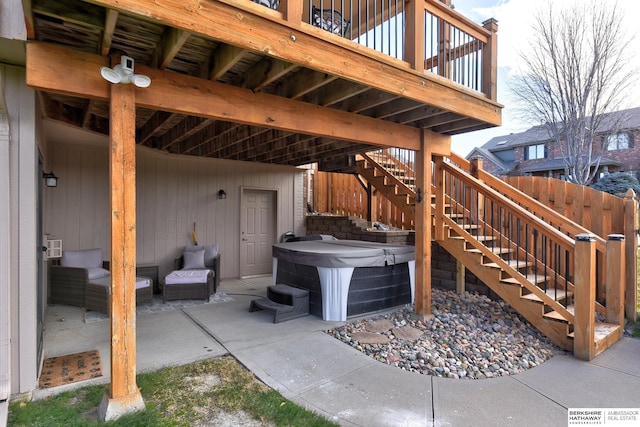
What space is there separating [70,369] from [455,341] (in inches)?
144

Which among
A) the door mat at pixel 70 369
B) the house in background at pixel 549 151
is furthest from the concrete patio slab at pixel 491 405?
the house in background at pixel 549 151

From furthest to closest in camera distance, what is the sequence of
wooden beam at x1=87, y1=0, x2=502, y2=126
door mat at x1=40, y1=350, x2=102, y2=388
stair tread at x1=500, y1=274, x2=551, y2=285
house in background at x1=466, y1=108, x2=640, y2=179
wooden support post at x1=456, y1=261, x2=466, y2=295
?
house in background at x1=466, y1=108, x2=640, y2=179, wooden support post at x1=456, y1=261, x2=466, y2=295, stair tread at x1=500, y1=274, x2=551, y2=285, door mat at x1=40, y1=350, x2=102, y2=388, wooden beam at x1=87, y1=0, x2=502, y2=126

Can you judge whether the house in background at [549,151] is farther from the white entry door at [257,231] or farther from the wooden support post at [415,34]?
the wooden support post at [415,34]

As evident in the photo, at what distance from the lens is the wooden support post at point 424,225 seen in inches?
171

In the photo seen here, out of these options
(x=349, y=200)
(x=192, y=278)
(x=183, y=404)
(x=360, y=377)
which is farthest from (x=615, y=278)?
(x=192, y=278)

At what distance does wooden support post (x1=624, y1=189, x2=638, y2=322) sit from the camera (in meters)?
4.25

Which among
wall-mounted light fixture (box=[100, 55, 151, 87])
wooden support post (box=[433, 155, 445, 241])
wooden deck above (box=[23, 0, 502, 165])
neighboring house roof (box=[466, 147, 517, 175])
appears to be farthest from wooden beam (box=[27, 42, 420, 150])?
neighboring house roof (box=[466, 147, 517, 175])

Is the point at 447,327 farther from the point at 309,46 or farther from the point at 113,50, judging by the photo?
the point at 113,50

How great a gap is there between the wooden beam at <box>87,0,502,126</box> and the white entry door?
15.4 ft

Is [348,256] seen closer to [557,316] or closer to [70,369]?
[557,316]

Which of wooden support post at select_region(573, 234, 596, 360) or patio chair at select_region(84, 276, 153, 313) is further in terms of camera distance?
patio chair at select_region(84, 276, 153, 313)

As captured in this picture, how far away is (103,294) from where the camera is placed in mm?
4445

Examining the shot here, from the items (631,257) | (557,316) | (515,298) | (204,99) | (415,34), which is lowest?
(557,316)

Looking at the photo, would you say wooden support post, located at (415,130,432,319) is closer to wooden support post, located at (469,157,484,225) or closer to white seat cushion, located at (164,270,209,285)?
wooden support post, located at (469,157,484,225)
